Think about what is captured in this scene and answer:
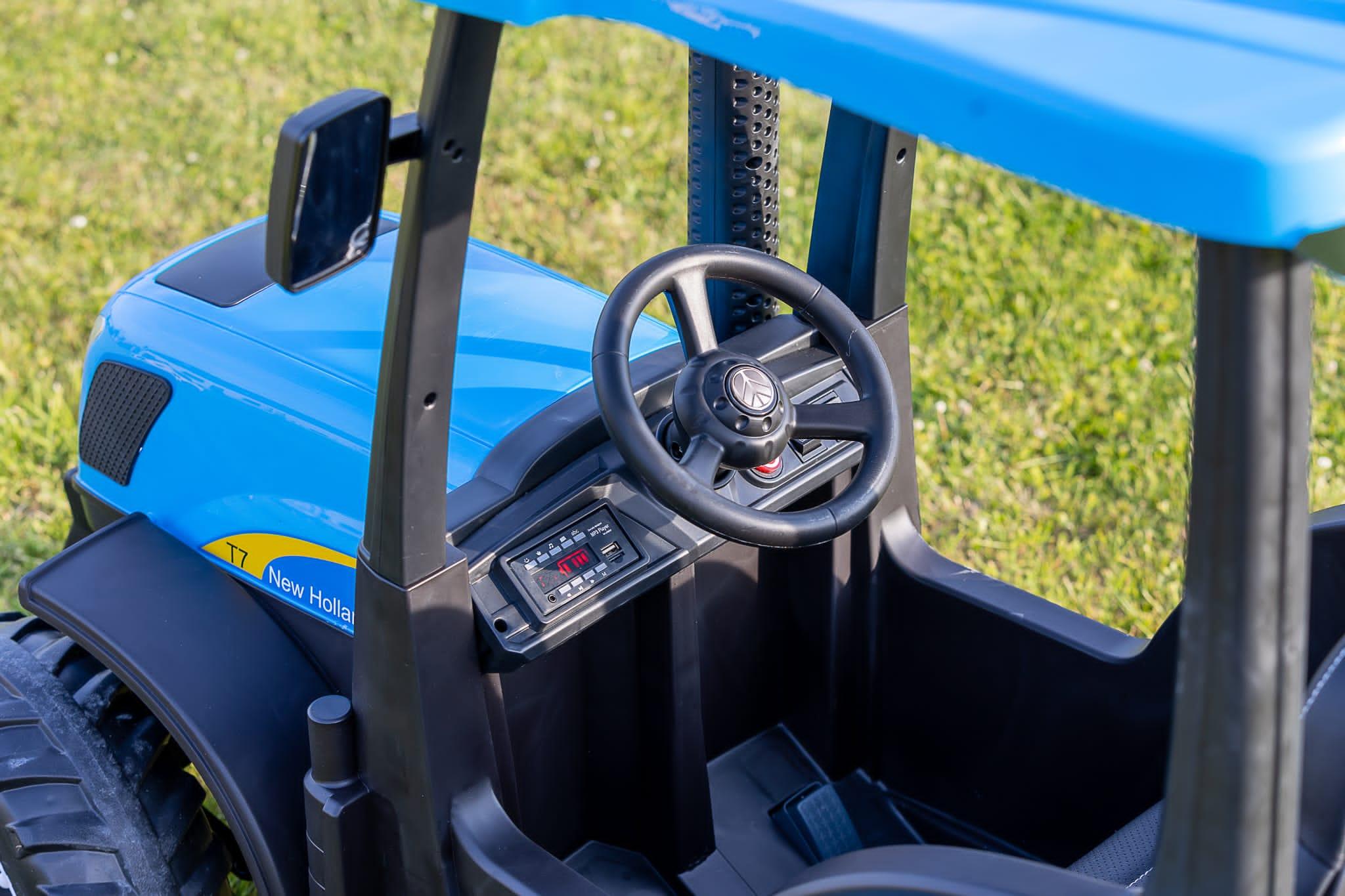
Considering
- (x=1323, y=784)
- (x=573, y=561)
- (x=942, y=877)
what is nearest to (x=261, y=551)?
(x=573, y=561)

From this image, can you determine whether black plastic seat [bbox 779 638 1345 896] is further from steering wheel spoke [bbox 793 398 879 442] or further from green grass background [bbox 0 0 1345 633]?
green grass background [bbox 0 0 1345 633]

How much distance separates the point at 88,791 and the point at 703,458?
946mm

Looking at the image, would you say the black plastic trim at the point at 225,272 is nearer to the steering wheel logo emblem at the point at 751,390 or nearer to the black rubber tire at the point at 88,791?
the black rubber tire at the point at 88,791

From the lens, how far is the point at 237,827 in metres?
1.81

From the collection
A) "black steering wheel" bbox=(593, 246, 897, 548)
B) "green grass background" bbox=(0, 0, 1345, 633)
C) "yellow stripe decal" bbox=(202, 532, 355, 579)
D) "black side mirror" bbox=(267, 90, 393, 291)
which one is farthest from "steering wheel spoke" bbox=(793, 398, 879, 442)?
"green grass background" bbox=(0, 0, 1345, 633)

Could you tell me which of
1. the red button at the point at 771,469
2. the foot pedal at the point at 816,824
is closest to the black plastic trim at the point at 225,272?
the red button at the point at 771,469

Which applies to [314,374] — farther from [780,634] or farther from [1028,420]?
[1028,420]

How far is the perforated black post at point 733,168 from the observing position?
208 cm

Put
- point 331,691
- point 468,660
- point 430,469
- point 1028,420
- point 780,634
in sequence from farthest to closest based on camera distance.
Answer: point 1028,420
point 780,634
point 331,691
point 468,660
point 430,469

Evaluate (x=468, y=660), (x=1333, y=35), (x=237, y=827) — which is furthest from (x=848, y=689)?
(x=1333, y=35)

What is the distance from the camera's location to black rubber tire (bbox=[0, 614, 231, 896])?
1783 mm

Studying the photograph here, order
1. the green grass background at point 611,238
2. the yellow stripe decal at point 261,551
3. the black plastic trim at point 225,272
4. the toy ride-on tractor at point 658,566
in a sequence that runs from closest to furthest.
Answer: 1. the toy ride-on tractor at point 658,566
2. the yellow stripe decal at point 261,551
3. the black plastic trim at point 225,272
4. the green grass background at point 611,238

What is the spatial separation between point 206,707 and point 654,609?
24.9 inches

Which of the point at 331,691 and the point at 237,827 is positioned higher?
the point at 331,691
